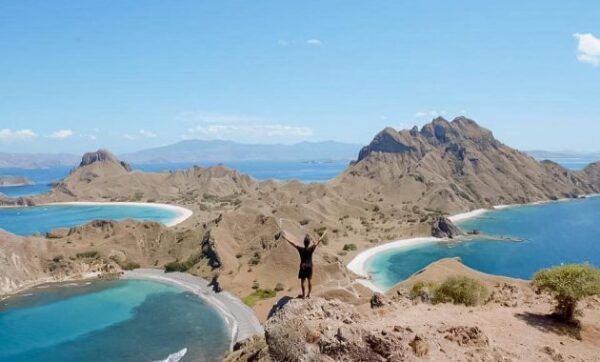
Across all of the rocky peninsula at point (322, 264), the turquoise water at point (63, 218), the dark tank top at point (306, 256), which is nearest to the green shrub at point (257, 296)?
the rocky peninsula at point (322, 264)

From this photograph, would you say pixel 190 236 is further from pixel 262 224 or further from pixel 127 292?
pixel 127 292

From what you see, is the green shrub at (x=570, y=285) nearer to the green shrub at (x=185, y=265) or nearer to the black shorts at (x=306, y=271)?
the black shorts at (x=306, y=271)

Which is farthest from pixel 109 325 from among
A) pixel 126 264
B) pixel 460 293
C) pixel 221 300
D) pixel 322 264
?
pixel 460 293

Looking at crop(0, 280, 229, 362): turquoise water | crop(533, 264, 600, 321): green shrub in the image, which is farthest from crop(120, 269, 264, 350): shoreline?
crop(533, 264, 600, 321): green shrub

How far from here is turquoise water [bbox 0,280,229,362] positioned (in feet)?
178

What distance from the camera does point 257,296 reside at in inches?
2830

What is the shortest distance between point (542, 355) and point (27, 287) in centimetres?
8618

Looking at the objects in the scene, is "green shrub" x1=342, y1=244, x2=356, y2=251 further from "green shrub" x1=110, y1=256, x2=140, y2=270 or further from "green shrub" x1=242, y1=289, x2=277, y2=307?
"green shrub" x1=110, y1=256, x2=140, y2=270

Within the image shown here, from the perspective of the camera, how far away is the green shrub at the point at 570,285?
26.1 metres

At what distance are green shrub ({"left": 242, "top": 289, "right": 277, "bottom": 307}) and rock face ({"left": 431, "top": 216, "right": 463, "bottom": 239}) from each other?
74253 mm

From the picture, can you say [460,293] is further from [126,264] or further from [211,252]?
[126,264]

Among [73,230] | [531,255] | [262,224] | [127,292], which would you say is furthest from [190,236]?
[531,255]

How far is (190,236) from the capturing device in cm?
9994

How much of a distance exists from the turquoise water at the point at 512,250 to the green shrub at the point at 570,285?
189 feet
